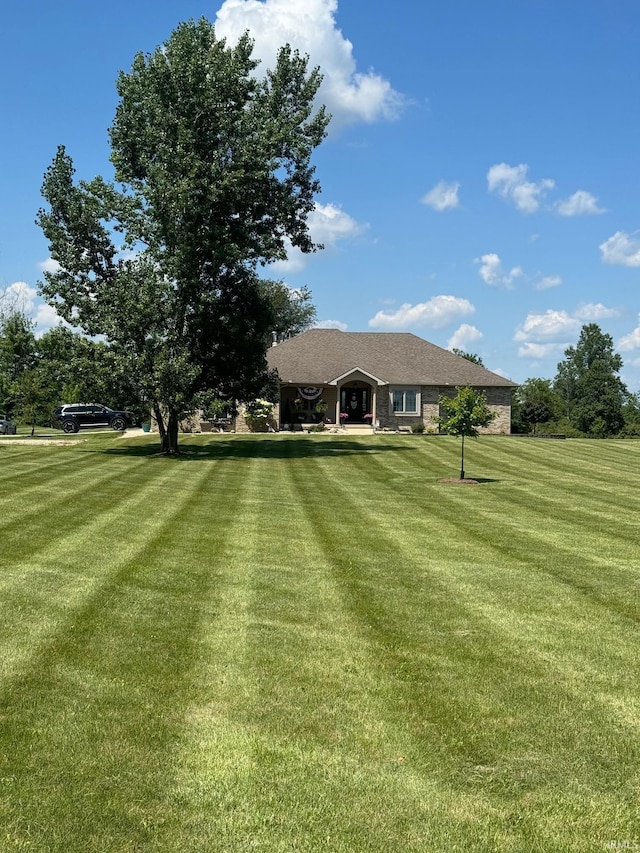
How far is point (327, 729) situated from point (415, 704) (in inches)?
33.9

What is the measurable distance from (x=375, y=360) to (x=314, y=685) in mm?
47644

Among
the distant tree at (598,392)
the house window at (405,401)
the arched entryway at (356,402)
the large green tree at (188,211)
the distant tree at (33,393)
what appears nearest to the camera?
the large green tree at (188,211)

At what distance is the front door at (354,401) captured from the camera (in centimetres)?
5334

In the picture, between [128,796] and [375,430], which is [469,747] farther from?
[375,430]

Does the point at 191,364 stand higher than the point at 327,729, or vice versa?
the point at 191,364

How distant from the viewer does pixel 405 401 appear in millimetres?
50375

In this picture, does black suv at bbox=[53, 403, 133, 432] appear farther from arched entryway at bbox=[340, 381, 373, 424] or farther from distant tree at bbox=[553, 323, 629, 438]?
distant tree at bbox=[553, 323, 629, 438]

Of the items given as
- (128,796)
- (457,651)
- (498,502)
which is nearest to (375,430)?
(498,502)

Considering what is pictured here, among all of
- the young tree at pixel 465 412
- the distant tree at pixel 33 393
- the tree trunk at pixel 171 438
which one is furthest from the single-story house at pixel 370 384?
the young tree at pixel 465 412

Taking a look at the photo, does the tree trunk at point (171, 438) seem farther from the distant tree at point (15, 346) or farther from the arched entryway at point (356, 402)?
the distant tree at point (15, 346)

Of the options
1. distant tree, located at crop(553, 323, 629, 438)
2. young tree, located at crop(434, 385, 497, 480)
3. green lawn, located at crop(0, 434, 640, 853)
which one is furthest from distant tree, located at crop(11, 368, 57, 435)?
distant tree, located at crop(553, 323, 629, 438)

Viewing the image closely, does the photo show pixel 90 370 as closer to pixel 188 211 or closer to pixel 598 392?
pixel 188 211

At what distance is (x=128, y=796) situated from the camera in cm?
464

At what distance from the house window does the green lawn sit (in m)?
35.4
